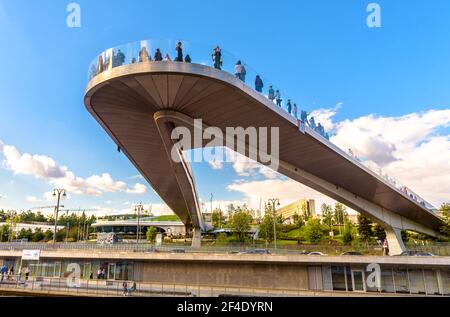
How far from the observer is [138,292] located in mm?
18719

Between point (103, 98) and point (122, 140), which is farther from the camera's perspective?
point (122, 140)

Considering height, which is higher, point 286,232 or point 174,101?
point 174,101

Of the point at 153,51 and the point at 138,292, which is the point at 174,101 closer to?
the point at 153,51

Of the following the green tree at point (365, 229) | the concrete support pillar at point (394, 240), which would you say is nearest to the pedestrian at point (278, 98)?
the concrete support pillar at point (394, 240)

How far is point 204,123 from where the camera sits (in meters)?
20.5

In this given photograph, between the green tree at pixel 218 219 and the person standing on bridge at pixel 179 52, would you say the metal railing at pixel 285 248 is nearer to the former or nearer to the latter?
the person standing on bridge at pixel 179 52

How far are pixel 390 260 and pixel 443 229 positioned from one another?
26035mm

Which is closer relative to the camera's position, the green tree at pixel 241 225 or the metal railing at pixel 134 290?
the metal railing at pixel 134 290

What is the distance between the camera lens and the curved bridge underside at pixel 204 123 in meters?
15.5

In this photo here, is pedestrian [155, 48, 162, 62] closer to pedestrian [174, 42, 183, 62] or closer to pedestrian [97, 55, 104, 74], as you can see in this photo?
pedestrian [174, 42, 183, 62]

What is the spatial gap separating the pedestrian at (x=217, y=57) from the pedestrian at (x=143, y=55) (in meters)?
3.22

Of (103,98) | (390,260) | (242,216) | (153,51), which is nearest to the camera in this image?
(153,51)

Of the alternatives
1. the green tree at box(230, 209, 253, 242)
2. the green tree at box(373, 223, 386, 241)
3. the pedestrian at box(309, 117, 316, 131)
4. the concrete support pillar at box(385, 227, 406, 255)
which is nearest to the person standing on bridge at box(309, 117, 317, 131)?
the pedestrian at box(309, 117, 316, 131)
